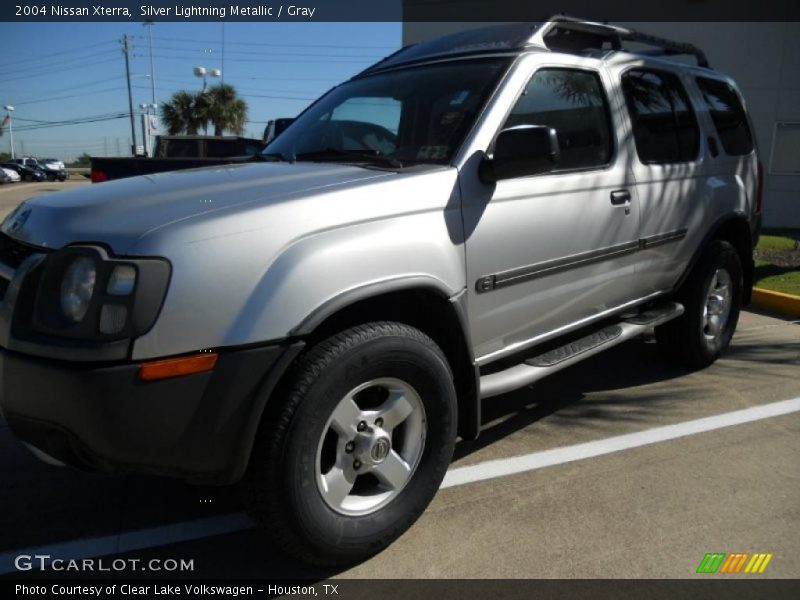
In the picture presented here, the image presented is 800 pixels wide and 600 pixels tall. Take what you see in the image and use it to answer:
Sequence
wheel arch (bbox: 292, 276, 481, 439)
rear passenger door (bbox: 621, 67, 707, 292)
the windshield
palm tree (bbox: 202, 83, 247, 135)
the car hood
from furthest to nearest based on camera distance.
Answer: palm tree (bbox: 202, 83, 247, 135), rear passenger door (bbox: 621, 67, 707, 292), the windshield, wheel arch (bbox: 292, 276, 481, 439), the car hood

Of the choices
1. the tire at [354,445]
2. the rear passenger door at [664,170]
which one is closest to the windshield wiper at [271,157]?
the tire at [354,445]

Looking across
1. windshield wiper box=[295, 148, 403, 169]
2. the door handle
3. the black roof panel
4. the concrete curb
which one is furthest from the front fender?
the concrete curb

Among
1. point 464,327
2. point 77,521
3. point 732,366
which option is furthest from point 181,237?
point 732,366

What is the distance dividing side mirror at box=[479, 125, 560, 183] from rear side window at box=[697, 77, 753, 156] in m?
2.51

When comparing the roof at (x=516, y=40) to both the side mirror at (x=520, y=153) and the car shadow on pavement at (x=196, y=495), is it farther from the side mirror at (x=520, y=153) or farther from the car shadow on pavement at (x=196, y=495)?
the car shadow on pavement at (x=196, y=495)

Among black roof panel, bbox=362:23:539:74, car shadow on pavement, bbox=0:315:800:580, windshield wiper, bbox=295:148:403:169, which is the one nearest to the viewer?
car shadow on pavement, bbox=0:315:800:580

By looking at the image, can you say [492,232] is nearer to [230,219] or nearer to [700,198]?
[230,219]

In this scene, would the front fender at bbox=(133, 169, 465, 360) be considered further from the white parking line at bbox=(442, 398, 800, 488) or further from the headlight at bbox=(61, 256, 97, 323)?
the white parking line at bbox=(442, 398, 800, 488)

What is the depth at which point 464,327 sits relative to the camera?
2.78 m

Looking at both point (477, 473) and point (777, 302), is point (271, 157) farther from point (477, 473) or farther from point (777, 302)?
point (777, 302)

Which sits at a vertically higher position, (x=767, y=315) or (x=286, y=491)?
(x=286, y=491)

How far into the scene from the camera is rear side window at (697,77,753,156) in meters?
4.70

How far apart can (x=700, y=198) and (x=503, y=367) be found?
6.70ft

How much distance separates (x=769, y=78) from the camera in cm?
1266
